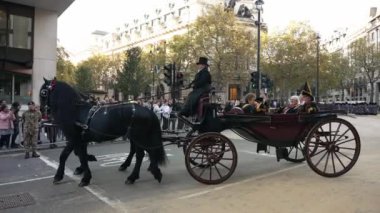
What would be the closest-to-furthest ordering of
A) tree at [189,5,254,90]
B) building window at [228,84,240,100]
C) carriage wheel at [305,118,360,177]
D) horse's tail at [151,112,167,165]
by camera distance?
horse's tail at [151,112,167,165] → carriage wheel at [305,118,360,177] → tree at [189,5,254,90] → building window at [228,84,240,100]

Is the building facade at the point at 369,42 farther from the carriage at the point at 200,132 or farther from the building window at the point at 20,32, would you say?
the carriage at the point at 200,132

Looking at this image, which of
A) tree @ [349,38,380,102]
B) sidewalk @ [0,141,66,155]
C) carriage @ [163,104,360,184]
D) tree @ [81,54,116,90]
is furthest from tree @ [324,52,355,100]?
carriage @ [163,104,360,184]

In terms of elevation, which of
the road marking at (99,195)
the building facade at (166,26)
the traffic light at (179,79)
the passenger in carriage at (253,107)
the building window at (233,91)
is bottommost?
the road marking at (99,195)

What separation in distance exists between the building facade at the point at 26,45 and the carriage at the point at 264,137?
17.7 m

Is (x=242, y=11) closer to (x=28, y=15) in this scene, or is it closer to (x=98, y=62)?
(x=98, y=62)

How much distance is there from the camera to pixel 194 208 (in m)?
6.33

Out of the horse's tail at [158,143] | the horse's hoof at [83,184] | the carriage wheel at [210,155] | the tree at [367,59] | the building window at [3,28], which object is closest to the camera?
the carriage wheel at [210,155]

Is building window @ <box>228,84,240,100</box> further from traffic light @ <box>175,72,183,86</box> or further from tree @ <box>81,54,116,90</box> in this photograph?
traffic light @ <box>175,72,183,86</box>

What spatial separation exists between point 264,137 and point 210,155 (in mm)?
1270

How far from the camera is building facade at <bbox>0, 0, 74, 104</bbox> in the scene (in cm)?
2350

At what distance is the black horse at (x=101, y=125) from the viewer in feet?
26.3

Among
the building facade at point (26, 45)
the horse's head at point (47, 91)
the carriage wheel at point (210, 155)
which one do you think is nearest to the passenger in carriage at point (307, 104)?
the carriage wheel at point (210, 155)

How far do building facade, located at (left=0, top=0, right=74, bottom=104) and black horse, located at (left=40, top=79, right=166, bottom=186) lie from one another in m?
16.6

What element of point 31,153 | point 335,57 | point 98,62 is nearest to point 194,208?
point 31,153
